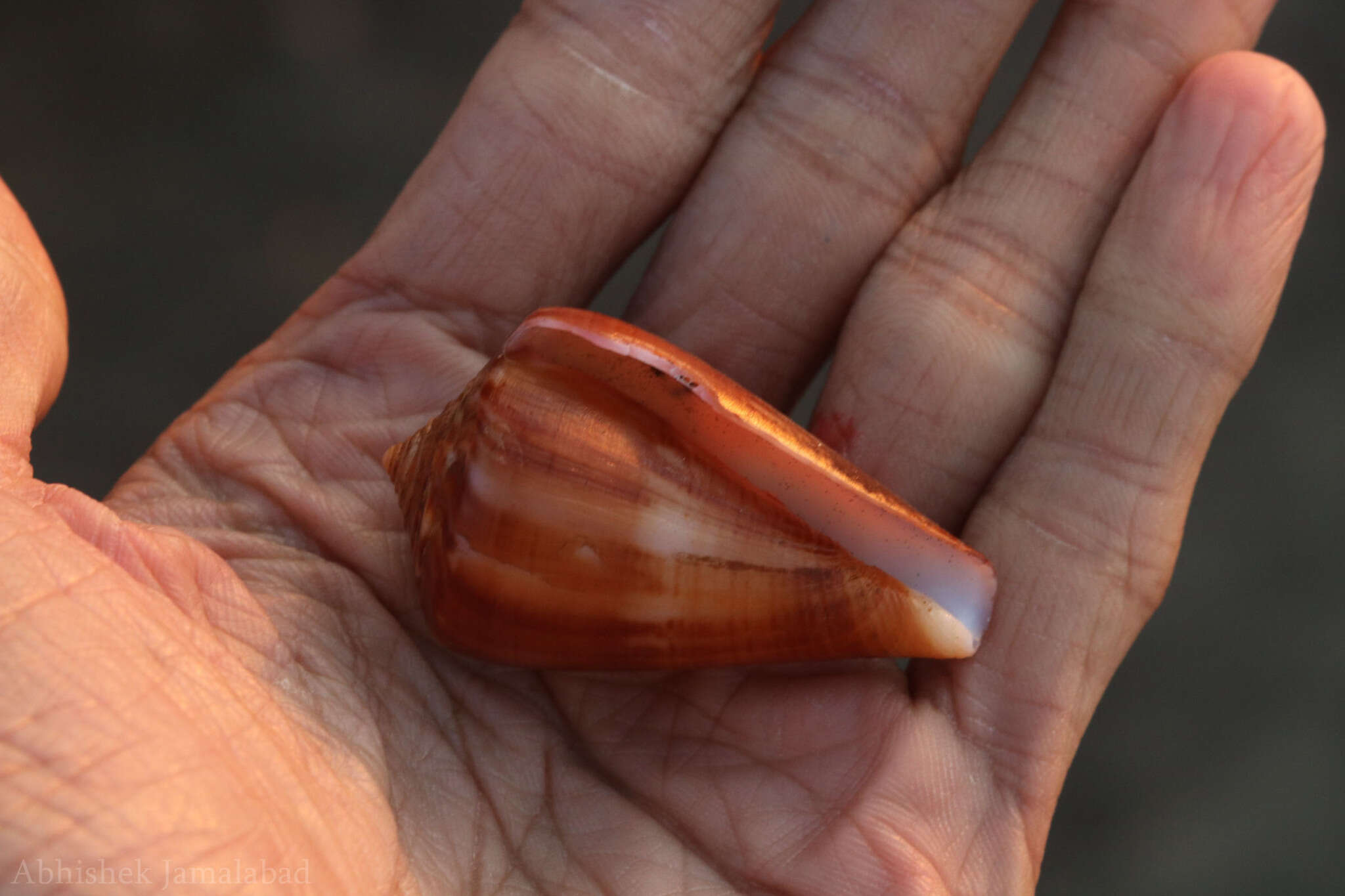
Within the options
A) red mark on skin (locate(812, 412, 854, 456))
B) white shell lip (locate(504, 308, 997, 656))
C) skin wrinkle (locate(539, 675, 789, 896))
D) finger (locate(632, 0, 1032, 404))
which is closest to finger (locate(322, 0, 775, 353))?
finger (locate(632, 0, 1032, 404))

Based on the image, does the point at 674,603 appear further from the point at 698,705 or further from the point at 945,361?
the point at 945,361

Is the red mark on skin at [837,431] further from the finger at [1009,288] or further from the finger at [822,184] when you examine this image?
the finger at [822,184]

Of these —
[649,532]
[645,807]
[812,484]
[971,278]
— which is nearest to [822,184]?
[971,278]

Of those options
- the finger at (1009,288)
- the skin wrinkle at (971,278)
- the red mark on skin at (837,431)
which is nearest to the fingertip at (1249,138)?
the finger at (1009,288)

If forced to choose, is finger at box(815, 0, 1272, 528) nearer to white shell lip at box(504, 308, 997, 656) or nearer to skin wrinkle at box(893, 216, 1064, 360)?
skin wrinkle at box(893, 216, 1064, 360)

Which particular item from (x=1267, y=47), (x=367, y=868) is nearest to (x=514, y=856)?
(x=367, y=868)
